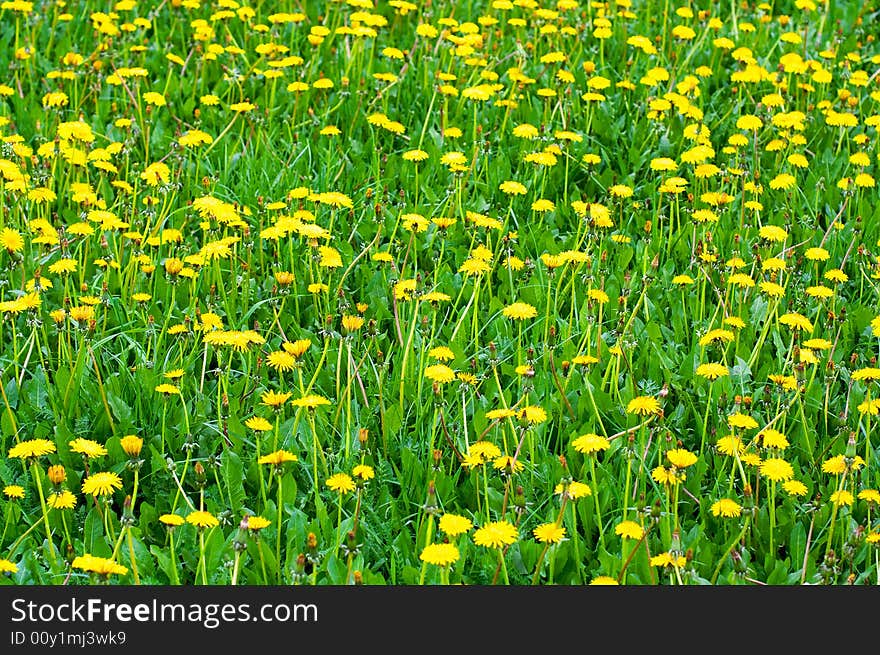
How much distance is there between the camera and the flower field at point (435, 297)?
2928 millimetres

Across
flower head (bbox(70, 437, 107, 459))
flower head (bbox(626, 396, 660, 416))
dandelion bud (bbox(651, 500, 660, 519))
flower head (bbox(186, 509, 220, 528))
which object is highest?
flower head (bbox(626, 396, 660, 416))

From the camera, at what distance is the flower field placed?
115 inches

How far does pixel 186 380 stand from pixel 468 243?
124 cm

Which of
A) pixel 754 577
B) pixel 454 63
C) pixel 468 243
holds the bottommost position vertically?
pixel 754 577

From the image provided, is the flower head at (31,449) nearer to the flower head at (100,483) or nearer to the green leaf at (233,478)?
the flower head at (100,483)

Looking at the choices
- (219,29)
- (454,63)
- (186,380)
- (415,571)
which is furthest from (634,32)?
(415,571)

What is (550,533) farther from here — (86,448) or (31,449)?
(31,449)

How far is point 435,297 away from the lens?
350cm

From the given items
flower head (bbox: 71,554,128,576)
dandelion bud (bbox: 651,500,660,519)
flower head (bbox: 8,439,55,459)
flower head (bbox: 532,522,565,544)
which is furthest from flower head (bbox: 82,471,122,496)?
dandelion bud (bbox: 651,500,660,519)

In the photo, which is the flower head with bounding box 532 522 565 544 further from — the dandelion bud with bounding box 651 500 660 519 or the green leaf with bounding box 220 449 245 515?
the green leaf with bounding box 220 449 245 515

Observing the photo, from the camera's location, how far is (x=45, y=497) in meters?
3.08

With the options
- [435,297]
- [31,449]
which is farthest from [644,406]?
[31,449]

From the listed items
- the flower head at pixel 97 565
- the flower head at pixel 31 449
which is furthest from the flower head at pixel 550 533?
the flower head at pixel 31 449

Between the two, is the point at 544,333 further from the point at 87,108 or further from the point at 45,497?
the point at 87,108
